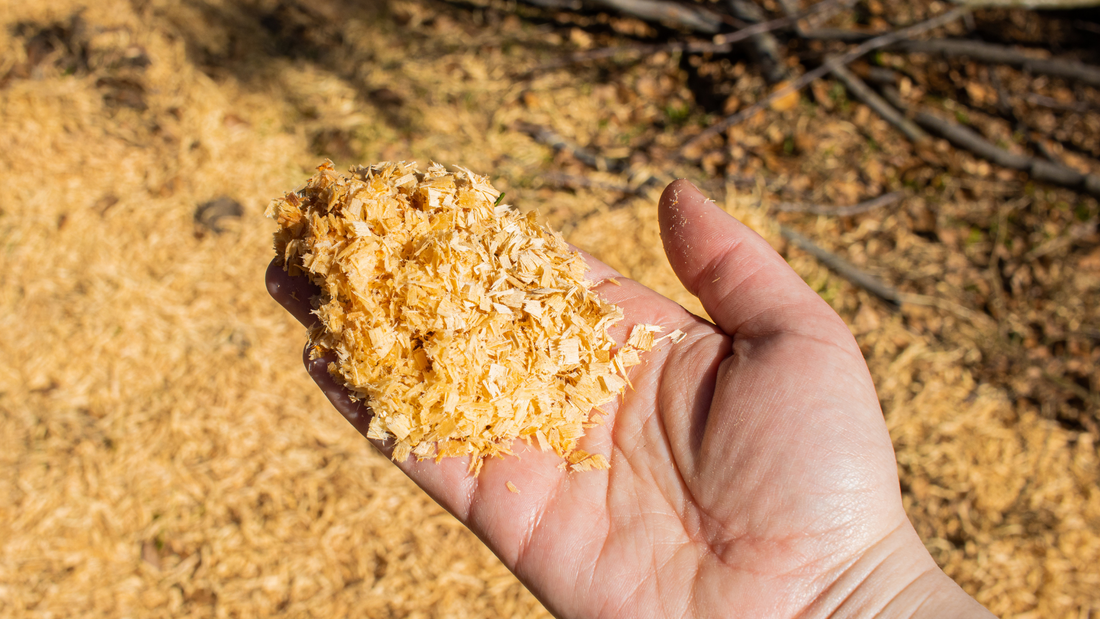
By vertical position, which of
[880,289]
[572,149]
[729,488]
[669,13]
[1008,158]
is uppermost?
[669,13]

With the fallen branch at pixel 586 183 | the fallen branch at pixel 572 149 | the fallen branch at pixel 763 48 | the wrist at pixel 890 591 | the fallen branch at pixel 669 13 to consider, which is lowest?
the wrist at pixel 890 591

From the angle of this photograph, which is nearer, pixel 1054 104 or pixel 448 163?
pixel 448 163

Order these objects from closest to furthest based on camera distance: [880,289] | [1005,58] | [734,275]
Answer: [734,275] → [880,289] → [1005,58]

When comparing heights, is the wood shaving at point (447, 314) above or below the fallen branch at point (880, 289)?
above

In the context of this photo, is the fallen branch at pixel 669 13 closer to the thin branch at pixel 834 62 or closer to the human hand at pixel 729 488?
the thin branch at pixel 834 62

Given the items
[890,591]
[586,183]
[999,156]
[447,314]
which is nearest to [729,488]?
[890,591]

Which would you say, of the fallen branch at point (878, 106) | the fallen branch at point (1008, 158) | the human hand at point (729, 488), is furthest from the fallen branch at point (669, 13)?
the human hand at point (729, 488)

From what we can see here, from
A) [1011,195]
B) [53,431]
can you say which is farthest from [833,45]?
[53,431]

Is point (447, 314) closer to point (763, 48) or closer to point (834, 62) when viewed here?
point (834, 62)

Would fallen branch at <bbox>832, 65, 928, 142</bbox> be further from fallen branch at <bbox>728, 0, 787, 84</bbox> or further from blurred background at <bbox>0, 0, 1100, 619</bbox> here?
fallen branch at <bbox>728, 0, 787, 84</bbox>
